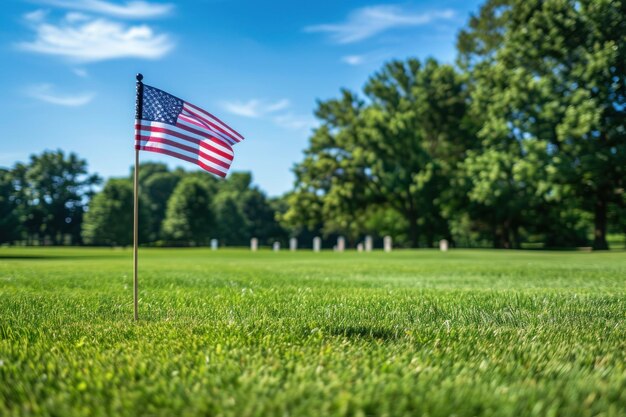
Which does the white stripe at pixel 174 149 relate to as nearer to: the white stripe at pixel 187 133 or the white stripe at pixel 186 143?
the white stripe at pixel 186 143

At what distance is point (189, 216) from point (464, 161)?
43.1 m

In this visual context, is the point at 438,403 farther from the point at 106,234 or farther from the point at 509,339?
the point at 106,234

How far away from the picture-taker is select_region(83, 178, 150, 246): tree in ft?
238

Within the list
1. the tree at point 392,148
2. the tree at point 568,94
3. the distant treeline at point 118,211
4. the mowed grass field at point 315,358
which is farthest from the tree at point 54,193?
the mowed grass field at point 315,358

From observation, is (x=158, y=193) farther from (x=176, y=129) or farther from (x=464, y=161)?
(x=176, y=129)

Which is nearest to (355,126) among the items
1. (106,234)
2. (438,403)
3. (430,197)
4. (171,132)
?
(430,197)

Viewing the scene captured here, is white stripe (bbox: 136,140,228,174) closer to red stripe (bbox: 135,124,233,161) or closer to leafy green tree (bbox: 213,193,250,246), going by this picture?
red stripe (bbox: 135,124,233,161)

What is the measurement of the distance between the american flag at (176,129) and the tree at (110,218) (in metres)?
70.4

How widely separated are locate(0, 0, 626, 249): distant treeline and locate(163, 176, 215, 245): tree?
0.69ft

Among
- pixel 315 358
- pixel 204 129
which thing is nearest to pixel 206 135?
pixel 204 129

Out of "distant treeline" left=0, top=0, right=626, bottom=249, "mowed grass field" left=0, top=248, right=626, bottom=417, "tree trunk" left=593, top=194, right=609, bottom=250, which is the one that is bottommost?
"mowed grass field" left=0, top=248, right=626, bottom=417

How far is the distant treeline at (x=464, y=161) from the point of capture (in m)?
32.5

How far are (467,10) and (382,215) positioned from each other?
27777 millimetres

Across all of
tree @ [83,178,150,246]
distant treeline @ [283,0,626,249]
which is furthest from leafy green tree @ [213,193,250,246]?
distant treeline @ [283,0,626,249]
